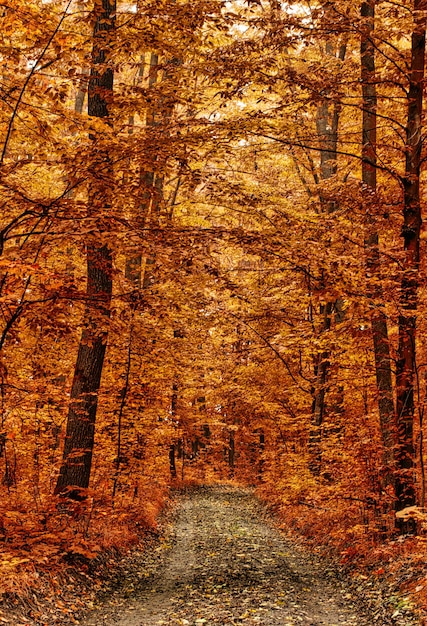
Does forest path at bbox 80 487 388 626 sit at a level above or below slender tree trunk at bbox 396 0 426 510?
below

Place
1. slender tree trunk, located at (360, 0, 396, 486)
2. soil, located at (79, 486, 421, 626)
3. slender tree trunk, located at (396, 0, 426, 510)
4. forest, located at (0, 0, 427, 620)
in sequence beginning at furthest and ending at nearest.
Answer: slender tree trunk, located at (360, 0, 396, 486) < slender tree trunk, located at (396, 0, 426, 510) < soil, located at (79, 486, 421, 626) < forest, located at (0, 0, 427, 620)

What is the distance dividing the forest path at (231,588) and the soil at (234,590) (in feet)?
0.04

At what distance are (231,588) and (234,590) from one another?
0.14 meters

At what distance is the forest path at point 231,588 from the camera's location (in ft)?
23.1

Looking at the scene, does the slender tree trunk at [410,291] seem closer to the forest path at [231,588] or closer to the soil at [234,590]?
the soil at [234,590]

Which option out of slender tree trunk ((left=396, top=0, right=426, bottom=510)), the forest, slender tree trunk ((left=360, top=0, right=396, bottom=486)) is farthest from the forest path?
slender tree trunk ((left=360, top=0, right=396, bottom=486))

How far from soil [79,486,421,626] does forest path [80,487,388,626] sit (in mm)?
13

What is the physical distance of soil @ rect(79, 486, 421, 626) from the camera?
697 cm

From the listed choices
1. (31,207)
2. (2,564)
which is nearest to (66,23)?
(31,207)

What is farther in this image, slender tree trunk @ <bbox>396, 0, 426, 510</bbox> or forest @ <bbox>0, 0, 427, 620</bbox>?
slender tree trunk @ <bbox>396, 0, 426, 510</bbox>

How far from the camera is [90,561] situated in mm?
8633

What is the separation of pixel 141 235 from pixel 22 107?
2465 millimetres

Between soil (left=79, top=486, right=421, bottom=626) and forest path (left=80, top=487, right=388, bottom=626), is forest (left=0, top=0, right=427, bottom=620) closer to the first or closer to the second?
→ soil (left=79, top=486, right=421, bottom=626)

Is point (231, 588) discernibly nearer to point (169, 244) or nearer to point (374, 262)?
point (169, 244)
